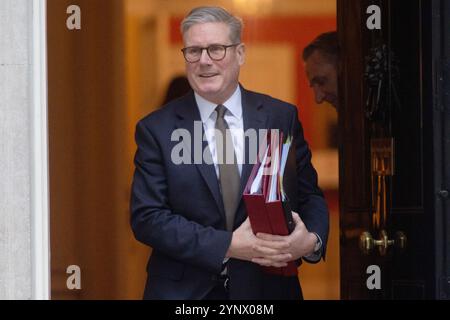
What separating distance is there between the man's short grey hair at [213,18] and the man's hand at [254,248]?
2.93ft

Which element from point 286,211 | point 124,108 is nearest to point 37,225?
point 124,108

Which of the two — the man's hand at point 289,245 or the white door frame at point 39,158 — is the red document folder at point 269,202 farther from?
the white door frame at point 39,158

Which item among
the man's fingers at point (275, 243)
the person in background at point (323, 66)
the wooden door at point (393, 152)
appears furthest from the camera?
the wooden door at point (393, 152)

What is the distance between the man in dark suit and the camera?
6.00 metres

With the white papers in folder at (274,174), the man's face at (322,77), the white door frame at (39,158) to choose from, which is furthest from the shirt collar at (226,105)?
the white door frame at (39,158)

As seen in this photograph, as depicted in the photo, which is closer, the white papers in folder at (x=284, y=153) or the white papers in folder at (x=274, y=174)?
the white papers in folder at (x=274, y=174)

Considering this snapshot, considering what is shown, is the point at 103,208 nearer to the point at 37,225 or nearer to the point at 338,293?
the point at 37,225

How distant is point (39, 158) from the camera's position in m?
6.06

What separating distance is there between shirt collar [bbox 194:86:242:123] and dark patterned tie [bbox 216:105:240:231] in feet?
0.29

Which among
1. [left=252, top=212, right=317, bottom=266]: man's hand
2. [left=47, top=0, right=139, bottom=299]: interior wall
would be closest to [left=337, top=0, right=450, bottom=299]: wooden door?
[left=252, top=212, right=317, bottom=266]: man's hand

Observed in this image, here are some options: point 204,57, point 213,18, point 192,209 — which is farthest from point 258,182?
point 213,18

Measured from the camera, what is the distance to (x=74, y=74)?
6.10 metres

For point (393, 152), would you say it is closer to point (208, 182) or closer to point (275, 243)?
point (275, 243)

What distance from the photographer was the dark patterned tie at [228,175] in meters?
6.01
